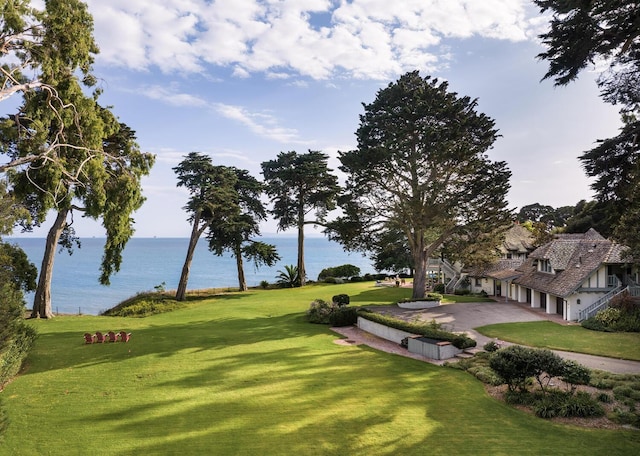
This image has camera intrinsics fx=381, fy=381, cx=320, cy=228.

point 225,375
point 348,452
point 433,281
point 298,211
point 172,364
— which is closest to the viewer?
point 348,452

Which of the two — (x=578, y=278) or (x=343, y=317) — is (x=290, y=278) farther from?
(x=578, y=278)

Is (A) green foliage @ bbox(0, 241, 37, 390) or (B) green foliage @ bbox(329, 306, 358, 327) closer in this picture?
(A) green foliage @ bbox(0, 241, 37, 390)

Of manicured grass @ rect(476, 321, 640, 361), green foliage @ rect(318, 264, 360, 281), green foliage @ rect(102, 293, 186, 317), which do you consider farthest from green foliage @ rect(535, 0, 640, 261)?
green foliage @ rect(318, 264, 360, 281)

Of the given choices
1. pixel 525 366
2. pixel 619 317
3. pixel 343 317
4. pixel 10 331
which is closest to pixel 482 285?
pixel 619 317

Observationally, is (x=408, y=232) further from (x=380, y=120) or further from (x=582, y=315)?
(x=582, y=315)

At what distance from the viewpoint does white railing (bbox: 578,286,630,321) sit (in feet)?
86.3

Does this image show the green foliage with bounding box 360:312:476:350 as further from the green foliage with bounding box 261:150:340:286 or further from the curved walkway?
the green foliage with bounding box 261:150:340:286

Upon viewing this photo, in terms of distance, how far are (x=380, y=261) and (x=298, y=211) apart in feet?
52.1

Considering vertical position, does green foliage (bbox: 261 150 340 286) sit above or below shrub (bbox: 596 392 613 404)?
above

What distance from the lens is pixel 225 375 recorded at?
15.1 meters

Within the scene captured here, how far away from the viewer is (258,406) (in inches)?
476

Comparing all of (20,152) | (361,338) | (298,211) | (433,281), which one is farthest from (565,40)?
(433,281)

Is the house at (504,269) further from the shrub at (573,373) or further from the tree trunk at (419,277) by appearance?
the shrub at (573,373)

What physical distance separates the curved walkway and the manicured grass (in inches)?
31.5
